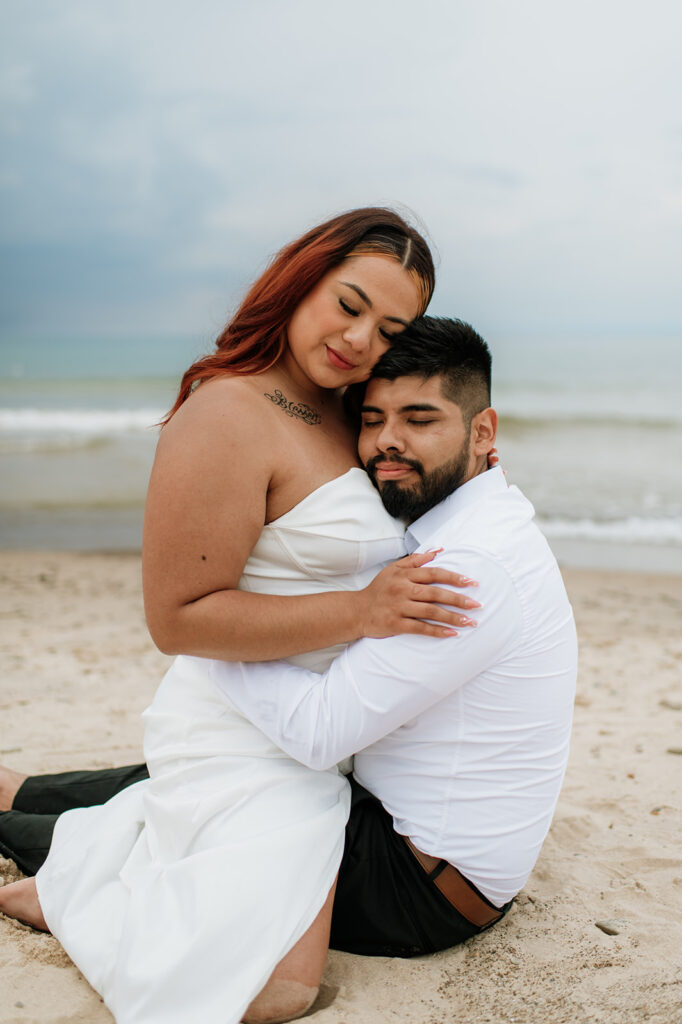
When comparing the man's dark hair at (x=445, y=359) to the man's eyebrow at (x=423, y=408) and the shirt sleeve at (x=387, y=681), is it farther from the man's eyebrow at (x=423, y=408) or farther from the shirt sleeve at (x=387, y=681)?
the shirt sleeve at (x=387, y=681)

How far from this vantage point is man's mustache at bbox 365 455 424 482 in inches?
117

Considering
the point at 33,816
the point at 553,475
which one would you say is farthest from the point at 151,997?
the point at 553,475

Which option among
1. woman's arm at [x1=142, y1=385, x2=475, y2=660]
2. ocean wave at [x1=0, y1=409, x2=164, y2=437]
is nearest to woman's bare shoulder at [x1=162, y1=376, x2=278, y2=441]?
A: woman's arm at [x1=142, y1=385, x2=475, y2=660]

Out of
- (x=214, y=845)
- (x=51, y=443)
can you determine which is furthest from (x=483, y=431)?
(x=51, y=443)

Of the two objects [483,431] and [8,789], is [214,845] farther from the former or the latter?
[483,431]

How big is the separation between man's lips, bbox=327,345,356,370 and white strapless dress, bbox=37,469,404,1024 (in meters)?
0.39

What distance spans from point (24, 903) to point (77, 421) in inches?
896

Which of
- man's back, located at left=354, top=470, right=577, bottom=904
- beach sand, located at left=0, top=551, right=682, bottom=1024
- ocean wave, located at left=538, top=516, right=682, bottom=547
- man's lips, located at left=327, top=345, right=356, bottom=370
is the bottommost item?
ocean wave, located at left=538, top=516, right=682, bottom=547

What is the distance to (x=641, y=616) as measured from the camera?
28.3ft

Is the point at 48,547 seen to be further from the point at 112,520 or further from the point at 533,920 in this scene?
the point at 533,920

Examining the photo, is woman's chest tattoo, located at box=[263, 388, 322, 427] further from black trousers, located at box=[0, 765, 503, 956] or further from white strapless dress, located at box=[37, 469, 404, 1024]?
black trousers, located at box=[0, 765, 503, 956]

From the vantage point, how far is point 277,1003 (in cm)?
260

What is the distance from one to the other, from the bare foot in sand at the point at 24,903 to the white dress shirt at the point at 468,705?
1.05m

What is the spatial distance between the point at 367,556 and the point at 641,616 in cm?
638
